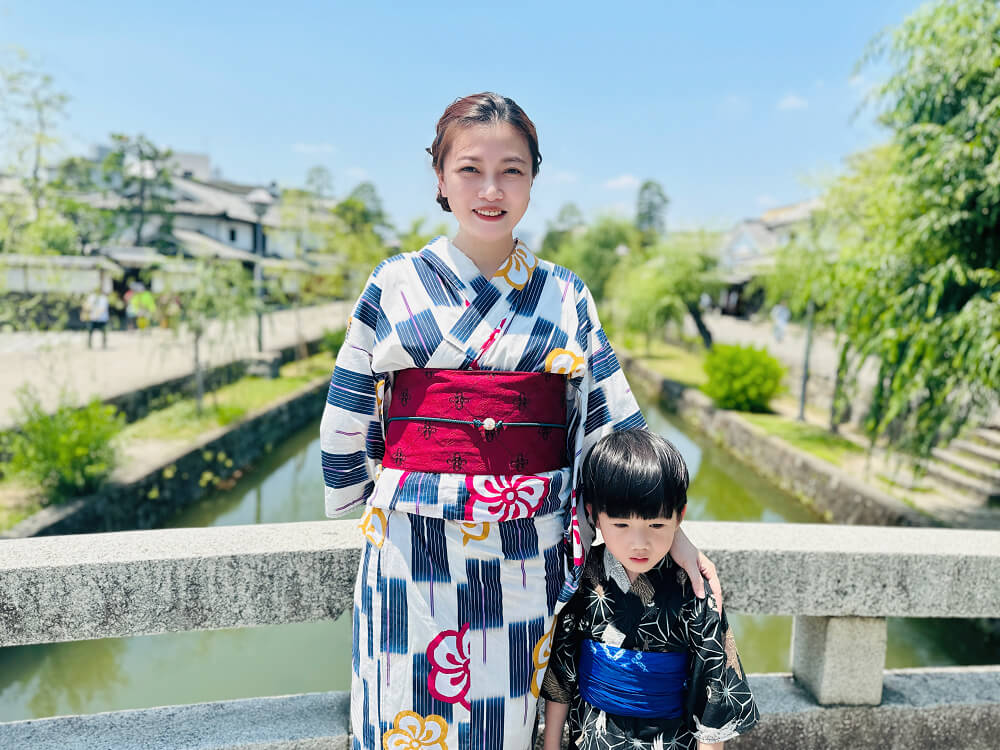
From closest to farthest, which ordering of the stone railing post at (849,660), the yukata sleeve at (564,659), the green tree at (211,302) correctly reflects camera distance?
1. the yukata sleeve at (564,659)
2. the stone railing post at (849,660)
3. the green tree at (211,302)

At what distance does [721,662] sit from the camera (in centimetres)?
130

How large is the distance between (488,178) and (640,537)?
2.42ft

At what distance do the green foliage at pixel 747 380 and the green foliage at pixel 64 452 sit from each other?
9.68 meters

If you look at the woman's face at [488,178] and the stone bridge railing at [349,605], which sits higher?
the woman's face at [488,178]

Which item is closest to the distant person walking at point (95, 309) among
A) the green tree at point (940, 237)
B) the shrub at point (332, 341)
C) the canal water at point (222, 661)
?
the shrub at point (332, 341)

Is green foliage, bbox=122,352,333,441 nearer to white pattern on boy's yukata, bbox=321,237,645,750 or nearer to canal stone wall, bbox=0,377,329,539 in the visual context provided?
canal stone wall, bbox=0,377,329,539

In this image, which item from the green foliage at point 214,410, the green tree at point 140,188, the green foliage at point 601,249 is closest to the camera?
the green foliage at point 214,410

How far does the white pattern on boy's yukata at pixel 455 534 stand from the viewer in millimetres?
1296

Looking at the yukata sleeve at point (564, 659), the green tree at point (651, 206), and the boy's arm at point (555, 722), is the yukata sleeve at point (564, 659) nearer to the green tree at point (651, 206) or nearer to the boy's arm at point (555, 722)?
the boy's arm at point (555, 722)

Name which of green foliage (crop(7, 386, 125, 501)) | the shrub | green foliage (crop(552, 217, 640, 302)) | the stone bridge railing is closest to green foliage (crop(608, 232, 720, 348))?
the shrub

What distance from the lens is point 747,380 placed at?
12070 millimetres

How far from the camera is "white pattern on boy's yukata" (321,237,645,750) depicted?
1296 millimetres

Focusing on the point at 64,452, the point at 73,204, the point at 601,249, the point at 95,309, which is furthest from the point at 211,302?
the point at 601,249

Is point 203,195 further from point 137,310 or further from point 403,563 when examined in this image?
point 403,563
